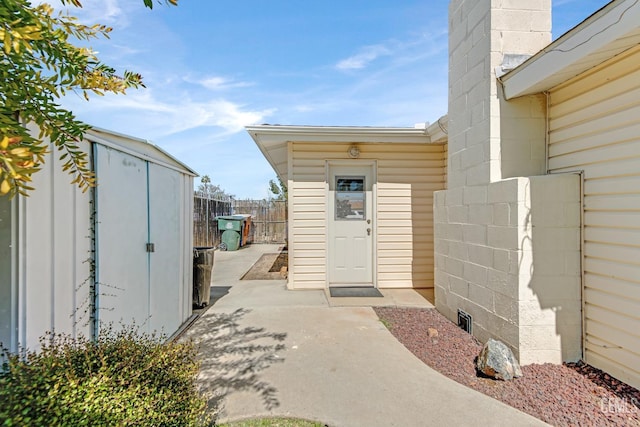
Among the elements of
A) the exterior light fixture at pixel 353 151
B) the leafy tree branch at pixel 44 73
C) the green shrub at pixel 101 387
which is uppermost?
the exterior light fixture at pixel 353 151

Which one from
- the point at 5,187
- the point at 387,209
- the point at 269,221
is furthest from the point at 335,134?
the point at 269,221

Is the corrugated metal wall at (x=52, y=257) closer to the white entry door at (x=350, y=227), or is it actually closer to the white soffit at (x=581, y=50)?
the white soffit at (x=581, y=50)

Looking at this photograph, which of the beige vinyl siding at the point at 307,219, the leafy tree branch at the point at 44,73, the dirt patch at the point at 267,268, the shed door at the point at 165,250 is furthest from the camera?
the dirt patch at the point at 267,268

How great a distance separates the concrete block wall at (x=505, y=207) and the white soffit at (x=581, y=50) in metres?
0.22

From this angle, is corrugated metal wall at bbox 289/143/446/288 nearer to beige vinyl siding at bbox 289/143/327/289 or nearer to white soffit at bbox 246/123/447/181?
beige vinyl siding at bbox 289/143/327/289

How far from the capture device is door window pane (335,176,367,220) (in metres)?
5.97

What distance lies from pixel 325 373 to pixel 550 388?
177 cm

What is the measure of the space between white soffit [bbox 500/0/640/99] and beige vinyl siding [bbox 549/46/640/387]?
0.15 m

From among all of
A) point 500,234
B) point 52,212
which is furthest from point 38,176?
point 500,234

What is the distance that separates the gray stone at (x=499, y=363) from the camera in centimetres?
259

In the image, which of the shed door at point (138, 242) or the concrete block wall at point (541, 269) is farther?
the concrete block wall at point (541, 269)

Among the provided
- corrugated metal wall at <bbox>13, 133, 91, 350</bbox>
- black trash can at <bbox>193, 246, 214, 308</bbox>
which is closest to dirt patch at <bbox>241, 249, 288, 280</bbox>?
black trash can at <bbox>193, 246, 214, 308</bbox>

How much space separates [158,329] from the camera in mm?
3346

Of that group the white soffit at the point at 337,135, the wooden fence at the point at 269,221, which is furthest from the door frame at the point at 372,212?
the wooden fence at the point at 269,221
